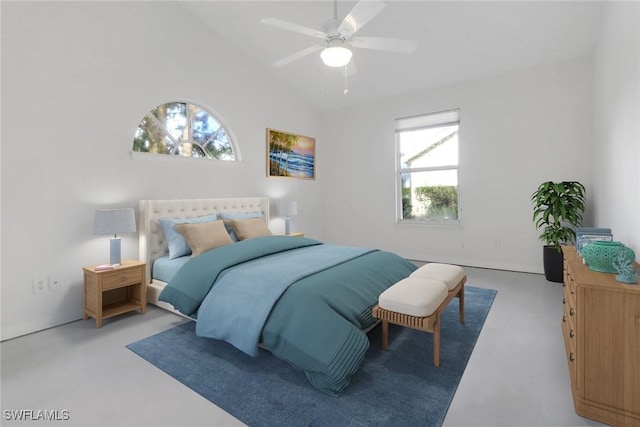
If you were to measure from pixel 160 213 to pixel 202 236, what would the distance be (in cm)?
67

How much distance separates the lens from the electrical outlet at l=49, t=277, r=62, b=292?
9.34 ft

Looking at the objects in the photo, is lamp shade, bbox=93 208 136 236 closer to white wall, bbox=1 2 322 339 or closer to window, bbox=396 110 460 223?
white wall, bbox=1 2 322 339

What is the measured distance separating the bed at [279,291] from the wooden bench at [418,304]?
189 mm

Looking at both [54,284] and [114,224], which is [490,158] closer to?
[114,224]

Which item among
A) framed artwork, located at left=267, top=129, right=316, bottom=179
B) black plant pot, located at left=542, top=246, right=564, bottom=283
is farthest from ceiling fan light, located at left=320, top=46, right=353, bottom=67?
black plant pot, located at left=542, top=246, right=564, bottom=283

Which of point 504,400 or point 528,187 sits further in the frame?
point 528,187

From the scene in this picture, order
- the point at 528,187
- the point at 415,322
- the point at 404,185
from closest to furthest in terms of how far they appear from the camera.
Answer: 1. the point at 415,322
2. the point at 528,187
3. the point at 404,185

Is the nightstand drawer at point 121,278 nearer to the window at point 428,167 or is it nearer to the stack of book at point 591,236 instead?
the stack of book at point 591,236

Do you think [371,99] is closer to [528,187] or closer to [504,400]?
[528,187]

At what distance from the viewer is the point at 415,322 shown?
1978 millimetres

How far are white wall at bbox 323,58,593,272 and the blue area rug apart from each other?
2.34 metres

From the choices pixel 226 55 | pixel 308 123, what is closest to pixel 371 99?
pixel 308 123

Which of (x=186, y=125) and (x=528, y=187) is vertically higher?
(x=186, y=125)

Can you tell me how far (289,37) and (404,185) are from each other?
2.89 meters
